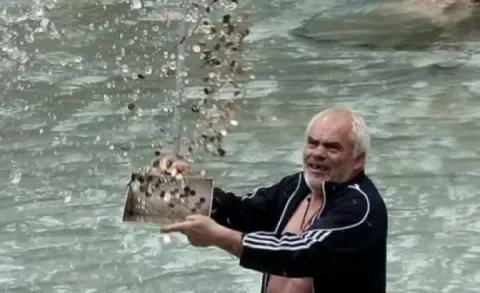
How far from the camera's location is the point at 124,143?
720cm

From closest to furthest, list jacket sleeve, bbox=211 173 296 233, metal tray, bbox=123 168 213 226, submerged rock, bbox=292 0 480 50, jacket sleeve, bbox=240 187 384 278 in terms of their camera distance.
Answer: jacket sleeve, bbox=240 187 384 278, metal tray, bbox=123 168 213 226, jacket sleeve, bbox=211 173 296 233, submerged rock, bbox=292 0 480 50

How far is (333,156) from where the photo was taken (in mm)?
2834

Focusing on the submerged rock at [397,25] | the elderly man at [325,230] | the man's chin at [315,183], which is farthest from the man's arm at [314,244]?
the submerged rock at [397,25]

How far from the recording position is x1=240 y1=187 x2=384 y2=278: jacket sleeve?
2.65 m

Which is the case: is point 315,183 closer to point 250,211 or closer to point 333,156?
point 333,156

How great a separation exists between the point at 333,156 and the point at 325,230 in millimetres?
243

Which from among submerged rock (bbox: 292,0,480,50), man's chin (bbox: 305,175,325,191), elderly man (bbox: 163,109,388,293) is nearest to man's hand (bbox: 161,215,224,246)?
elderly man (bbox: 163,109,388,293)

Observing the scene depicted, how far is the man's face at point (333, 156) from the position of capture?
2.83 metres

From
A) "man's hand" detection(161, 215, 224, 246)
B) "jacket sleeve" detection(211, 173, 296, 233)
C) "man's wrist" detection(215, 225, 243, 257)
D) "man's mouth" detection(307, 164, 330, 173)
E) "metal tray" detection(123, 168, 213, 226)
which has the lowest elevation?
"jacket sleeve" detection(211, 173, 296, 233)

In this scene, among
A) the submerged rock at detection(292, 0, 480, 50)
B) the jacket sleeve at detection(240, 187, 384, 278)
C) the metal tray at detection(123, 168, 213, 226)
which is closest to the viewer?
the jacket sleeve at detection(240, 187, 384, 278)

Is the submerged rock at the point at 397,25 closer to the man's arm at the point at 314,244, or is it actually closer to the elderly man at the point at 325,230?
the elderly man at the point at 325,230

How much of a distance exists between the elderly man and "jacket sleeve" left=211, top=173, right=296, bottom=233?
11cm

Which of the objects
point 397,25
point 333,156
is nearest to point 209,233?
point 333,156

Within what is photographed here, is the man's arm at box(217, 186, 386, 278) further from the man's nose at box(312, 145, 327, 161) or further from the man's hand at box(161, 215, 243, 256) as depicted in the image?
the man's nose at box(312, 145, 327, 161)
